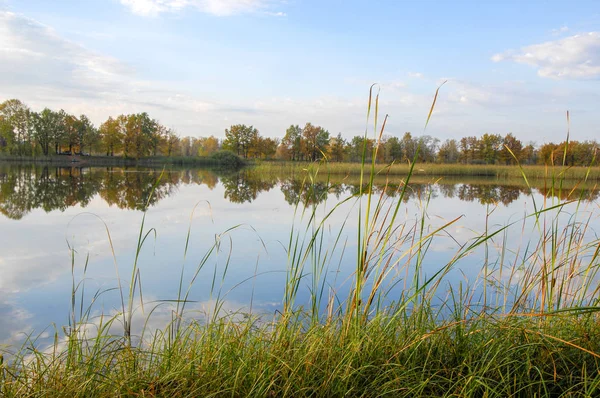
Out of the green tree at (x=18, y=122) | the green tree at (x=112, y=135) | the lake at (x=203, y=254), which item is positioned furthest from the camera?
the green tree at (x=112, y=135)

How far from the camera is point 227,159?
40.5 meters

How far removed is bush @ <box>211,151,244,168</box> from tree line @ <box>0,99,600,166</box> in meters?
5.40

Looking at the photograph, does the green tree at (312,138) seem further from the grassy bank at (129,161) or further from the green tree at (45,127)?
the green tree at (45,127)

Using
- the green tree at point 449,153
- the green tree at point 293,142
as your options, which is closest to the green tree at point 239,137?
the green tree at point 293,142

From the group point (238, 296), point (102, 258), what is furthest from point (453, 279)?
point (102, 258)

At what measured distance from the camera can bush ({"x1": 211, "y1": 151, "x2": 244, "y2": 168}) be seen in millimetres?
40469

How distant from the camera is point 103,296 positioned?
12.5 ft

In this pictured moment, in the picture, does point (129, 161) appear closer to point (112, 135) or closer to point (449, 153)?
point (112, 135)

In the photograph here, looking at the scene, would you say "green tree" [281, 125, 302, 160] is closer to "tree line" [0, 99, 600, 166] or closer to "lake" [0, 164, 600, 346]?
"tree line" [0, 99, 600, 166]

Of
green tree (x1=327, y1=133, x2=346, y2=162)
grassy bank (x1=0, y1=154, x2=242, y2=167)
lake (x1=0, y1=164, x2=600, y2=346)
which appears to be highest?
green tree (x1=327, y1=133, x2=346, y2=162)

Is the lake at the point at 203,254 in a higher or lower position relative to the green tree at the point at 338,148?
lower

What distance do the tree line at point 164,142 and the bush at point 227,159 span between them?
5403 millimetres

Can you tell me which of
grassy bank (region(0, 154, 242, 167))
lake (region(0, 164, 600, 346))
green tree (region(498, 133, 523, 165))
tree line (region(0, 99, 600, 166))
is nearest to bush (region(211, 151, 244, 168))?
grassy bank (region(0, 154, 242, 167))

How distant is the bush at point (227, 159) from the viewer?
133 ft
